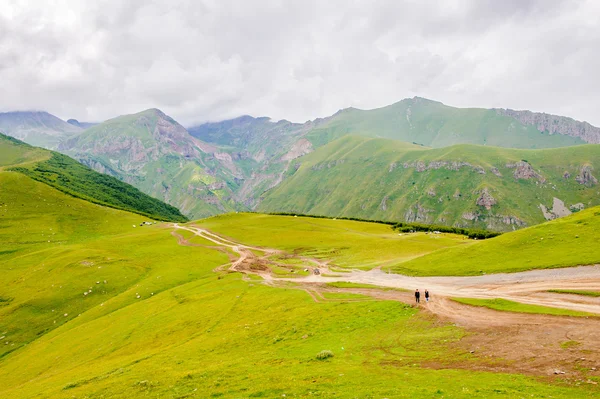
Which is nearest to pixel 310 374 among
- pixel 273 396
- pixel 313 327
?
pixel 273 396

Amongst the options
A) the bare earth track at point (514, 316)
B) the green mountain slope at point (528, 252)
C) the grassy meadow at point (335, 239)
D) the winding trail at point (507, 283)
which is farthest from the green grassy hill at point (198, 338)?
the green mountain slope at point (528, 252)

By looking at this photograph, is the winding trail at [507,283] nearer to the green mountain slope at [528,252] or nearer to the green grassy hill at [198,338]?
the green mountain slope at [528,252]

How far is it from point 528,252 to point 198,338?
5541 cm

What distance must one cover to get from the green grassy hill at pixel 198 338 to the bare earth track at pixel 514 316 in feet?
5.66

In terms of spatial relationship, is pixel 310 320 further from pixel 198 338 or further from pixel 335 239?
pixel 335 239

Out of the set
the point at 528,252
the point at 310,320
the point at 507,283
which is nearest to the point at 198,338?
the point at 310,320

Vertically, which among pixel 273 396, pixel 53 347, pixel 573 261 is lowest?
pixel 53 347

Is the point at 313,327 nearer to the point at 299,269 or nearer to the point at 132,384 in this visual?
the point at 132,384

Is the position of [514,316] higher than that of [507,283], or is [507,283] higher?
[507,283]

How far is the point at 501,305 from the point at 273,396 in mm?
28713

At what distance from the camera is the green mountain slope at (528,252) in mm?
49438

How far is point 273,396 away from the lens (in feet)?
70.8

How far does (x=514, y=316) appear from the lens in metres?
32.4

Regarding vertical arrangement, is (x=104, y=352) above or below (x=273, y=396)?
below
